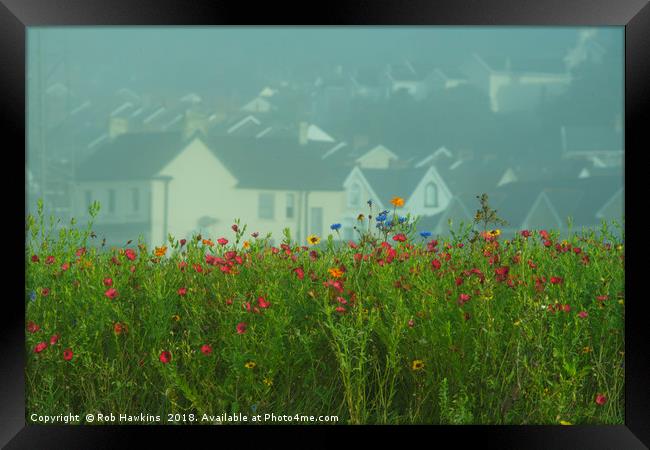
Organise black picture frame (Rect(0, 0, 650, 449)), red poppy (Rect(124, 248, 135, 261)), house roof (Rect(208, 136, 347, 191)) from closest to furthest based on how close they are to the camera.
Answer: black picture frame (Rect(0, 0, 650, 449)), house roof (Rect(208, 136, 347, 191)), red poppy (Rect(124, 248, 135, 261))

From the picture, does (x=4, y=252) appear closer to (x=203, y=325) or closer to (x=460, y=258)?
(x=203, y=325)

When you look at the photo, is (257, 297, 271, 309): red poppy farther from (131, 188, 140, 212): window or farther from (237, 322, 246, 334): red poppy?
(131, 188, 140, 212): window

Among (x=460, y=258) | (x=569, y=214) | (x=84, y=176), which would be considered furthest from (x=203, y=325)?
(x=569, y=214)

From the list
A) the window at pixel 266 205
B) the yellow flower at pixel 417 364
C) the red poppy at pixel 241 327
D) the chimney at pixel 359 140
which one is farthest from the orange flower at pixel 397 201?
the red poppy at pixel 241 327

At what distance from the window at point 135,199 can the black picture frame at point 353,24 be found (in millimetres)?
502

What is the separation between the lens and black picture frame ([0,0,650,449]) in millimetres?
3639

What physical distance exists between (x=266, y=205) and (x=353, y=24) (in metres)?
0.92

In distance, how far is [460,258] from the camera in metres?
4.07

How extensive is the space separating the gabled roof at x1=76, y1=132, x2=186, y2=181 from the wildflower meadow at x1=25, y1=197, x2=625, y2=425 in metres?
0.21

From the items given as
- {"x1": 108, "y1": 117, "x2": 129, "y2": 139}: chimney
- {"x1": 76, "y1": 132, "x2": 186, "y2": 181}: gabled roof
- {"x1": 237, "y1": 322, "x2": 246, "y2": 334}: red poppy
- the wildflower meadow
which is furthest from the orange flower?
{"x1": 108, "y1": 117, "x2": 129, "y2": 139}: chimney

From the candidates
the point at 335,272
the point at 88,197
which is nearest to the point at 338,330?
the point at 335,272

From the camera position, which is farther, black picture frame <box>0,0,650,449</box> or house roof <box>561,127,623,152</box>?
house roof <box>561,127,623,152</box>

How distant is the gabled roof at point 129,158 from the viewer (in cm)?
385

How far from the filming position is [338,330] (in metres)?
3.63
